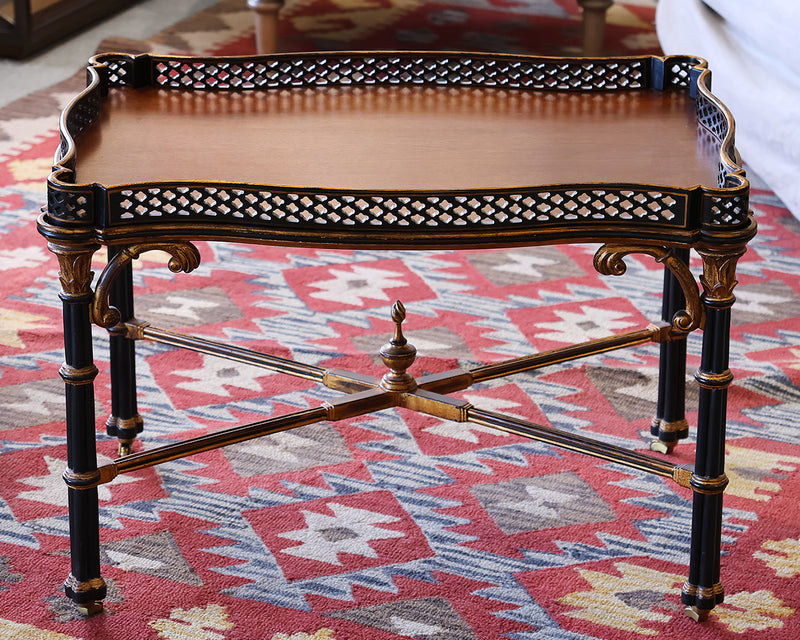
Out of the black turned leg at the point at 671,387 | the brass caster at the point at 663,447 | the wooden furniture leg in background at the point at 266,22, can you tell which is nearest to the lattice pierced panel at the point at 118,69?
the black turned leg at the point at 671,387

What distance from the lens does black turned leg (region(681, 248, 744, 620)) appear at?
1016mm

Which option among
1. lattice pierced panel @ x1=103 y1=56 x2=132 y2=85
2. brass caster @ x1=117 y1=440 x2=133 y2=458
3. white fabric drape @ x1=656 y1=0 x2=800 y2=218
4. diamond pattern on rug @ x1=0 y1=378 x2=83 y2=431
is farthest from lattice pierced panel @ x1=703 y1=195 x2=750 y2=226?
white fabric drape @ x1=656 y1=0 x2=800 y2=218

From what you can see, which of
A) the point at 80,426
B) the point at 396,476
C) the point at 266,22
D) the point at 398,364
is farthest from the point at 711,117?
the point at 266,22

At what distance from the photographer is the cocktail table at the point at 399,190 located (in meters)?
1.00

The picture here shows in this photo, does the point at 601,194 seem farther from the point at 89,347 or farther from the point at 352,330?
the point at 352,330

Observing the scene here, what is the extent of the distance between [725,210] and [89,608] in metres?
0.70

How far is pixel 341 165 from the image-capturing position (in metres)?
1.08

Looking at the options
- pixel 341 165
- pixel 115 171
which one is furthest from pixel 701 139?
pixel 115 171

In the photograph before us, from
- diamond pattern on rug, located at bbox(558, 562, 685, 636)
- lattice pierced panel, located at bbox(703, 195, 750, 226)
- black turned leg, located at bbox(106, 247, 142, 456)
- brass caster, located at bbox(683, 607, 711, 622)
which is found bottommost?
diamond pattern on rug, located at bbox(558, 562, 685, 636)

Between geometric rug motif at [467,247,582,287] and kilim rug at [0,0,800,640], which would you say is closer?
kilim rug at [0,0,800,640]

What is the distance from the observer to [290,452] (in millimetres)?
1438

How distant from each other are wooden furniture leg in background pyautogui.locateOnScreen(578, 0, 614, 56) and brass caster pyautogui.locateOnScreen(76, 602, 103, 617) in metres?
2.28

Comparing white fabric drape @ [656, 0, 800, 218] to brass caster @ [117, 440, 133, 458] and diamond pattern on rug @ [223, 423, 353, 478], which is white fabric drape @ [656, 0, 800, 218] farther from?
brass caster @ [117, 440, 133, 458]

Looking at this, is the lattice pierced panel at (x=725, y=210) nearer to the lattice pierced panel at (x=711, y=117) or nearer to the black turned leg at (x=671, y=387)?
the lattice pierced panel at (x=711, y=117)
